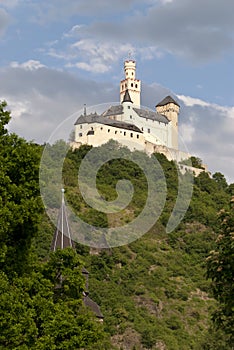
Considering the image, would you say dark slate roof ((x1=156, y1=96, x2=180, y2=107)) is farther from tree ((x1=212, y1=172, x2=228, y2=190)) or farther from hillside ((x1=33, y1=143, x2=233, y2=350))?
hillside ((x1=33, y1=143, x2=233, y2=350))

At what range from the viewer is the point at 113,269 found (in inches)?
3415

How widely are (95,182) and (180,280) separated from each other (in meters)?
20.3

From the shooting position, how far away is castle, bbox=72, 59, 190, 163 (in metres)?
109

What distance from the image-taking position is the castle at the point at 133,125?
356 ft

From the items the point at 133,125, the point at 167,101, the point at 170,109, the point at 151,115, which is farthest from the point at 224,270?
the point at 167,101

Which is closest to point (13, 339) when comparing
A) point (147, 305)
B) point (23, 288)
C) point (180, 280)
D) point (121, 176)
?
point (23, 288)

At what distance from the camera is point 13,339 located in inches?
767

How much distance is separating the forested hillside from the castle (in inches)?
98.8

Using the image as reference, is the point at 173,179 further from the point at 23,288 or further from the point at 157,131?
the point at 23,288

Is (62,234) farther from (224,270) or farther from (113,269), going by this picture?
(113,269)

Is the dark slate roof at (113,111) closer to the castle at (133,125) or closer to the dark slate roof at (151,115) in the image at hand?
the castle at (133,125)

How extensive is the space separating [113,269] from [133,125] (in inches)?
1266

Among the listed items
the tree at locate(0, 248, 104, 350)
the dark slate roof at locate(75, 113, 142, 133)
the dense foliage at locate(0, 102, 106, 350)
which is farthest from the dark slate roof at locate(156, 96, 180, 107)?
the tree at locate(0, 248, 104, 350)

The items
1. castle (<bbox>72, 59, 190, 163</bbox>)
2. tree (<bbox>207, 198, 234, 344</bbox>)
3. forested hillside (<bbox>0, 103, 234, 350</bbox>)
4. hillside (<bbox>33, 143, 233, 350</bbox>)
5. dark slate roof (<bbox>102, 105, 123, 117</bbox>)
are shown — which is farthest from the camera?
dark slate roof (<bbox>102, 105, 123, 117</bbox>)
